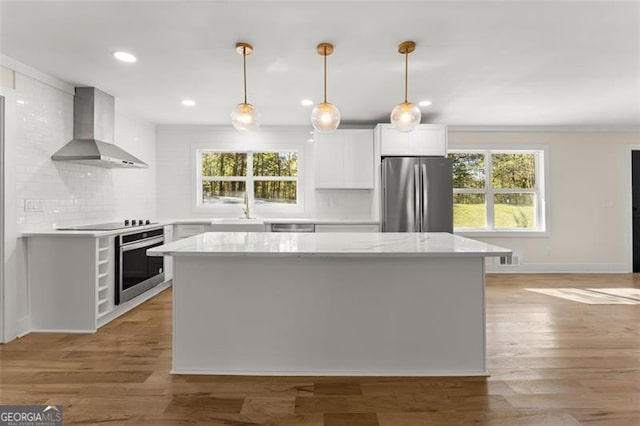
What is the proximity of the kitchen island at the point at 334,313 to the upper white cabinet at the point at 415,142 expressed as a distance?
2.75 metres

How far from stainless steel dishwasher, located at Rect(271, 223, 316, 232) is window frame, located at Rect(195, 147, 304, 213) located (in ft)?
2.52

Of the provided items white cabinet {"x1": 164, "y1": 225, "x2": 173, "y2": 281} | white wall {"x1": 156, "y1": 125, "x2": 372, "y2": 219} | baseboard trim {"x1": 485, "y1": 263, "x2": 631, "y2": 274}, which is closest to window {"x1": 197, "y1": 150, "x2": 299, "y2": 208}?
white wall {"x1": 156, "y1": 125, "x2": 372, "y2": 219}

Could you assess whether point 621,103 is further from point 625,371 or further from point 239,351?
point 239,351

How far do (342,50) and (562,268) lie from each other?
5.36 meters

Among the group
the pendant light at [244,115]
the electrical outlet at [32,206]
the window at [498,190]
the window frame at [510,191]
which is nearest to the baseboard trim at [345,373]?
the pendant light at [244,115]

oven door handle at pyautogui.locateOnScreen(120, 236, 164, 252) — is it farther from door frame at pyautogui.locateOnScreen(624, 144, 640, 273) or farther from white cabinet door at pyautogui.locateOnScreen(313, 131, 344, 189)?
door frame at pyautogui.locateOnScreen(624, 144, 640, 273)

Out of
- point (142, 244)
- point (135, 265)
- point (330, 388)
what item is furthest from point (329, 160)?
point (330, 388)

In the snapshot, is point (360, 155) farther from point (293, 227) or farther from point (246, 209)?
point (246, 209)

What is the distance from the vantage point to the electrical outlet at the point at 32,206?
3330mm

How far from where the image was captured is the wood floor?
79.0 inches

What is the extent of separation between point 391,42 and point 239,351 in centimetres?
252

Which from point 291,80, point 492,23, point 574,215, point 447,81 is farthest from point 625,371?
point 574,215

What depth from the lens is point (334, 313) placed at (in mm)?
2506
